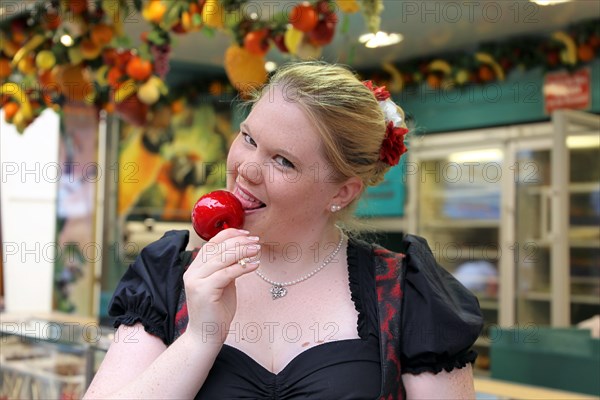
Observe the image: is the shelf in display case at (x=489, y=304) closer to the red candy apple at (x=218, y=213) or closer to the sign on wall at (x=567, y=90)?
the sign on wall at (x=567, y=90)

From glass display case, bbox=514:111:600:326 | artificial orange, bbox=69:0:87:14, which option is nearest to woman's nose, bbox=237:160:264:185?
artificial orange, bbox=69:0:87:14

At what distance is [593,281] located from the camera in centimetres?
453

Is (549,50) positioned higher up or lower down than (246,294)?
higher up

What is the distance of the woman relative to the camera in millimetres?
1142

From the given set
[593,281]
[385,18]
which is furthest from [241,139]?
A: [593,281]

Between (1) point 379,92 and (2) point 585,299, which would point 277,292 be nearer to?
(1) point 379,92

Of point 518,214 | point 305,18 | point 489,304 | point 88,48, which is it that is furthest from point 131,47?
point 489,304

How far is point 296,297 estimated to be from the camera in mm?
1325

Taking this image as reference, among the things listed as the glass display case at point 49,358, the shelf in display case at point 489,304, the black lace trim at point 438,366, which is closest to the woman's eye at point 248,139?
the black lace trim at point 438,366

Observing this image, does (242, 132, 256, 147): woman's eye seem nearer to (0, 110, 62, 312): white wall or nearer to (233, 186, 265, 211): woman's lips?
(233, 186, 265, 211): woman's lips

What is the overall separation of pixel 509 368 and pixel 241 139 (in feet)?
7.00

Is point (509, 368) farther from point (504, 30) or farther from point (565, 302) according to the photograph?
point (504, 30)

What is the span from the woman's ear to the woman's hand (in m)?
0.27

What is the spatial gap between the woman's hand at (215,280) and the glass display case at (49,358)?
1.06 m
